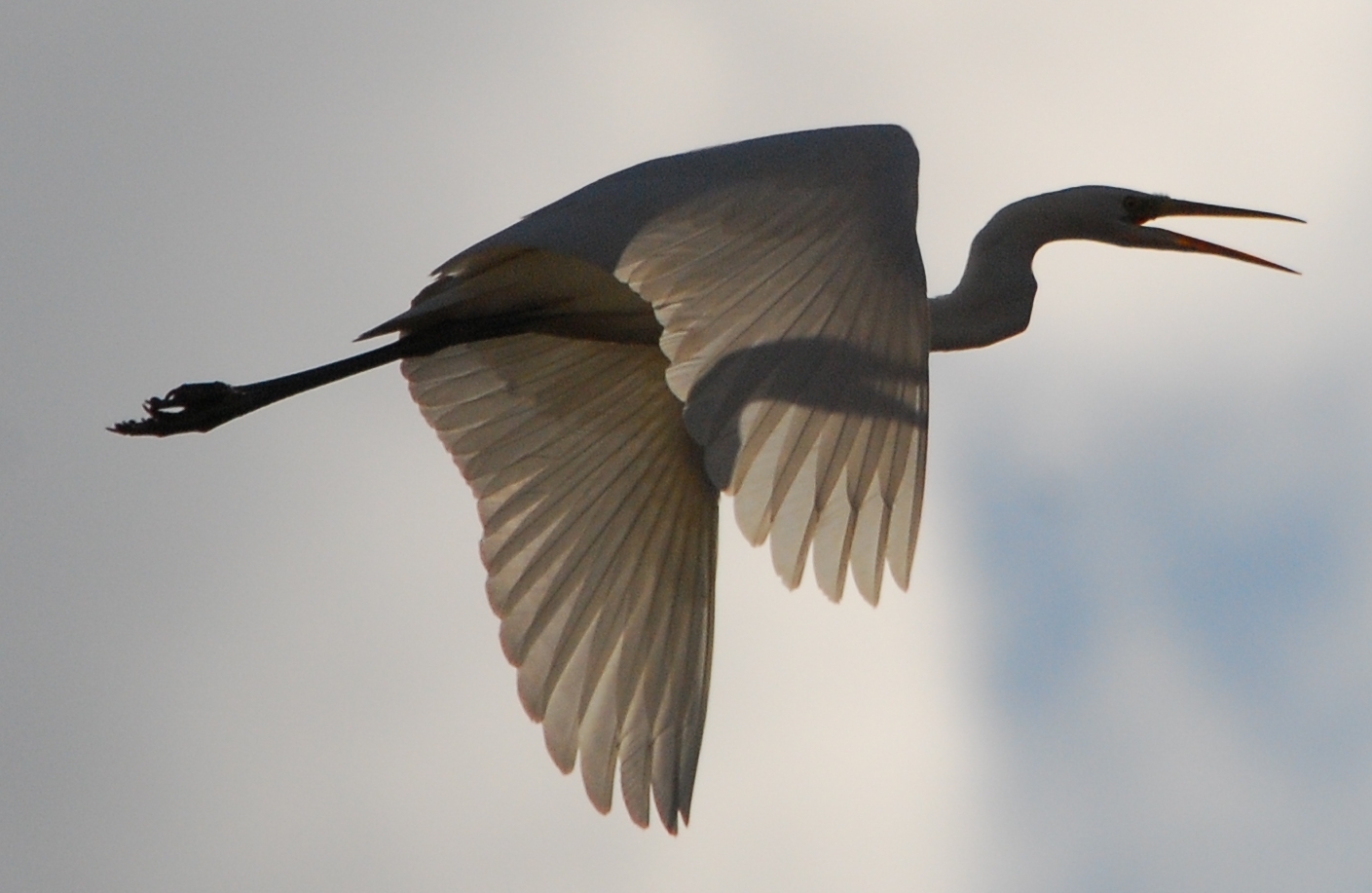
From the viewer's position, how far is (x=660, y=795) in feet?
17.9

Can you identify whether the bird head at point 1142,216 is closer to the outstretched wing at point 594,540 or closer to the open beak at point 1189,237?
the open beak at point 1189,237

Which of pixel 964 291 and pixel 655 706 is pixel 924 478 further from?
pixel 964 291

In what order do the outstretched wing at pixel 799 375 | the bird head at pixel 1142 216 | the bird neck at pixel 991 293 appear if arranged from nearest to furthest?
the outstretched wing at pixel 799 375 < the bird neck at pixel 991 293 < the bird head at pixel 1142 216

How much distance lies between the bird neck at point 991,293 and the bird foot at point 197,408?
2.37m

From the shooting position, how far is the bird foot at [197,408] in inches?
256

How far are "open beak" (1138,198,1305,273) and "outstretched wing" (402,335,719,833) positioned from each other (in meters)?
2.14

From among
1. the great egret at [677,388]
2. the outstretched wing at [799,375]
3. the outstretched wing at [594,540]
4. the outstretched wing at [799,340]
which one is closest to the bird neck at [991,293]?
the great egret at [677,388]

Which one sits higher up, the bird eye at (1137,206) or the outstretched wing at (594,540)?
the bird eye at (1137,206)

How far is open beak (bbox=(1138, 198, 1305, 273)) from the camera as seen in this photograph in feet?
23.7

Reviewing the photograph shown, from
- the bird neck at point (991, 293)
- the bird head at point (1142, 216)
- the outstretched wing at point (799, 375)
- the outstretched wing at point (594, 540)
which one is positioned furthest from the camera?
the bird head at point (1142, 216)

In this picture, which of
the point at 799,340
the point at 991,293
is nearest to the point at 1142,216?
the point at 991,293

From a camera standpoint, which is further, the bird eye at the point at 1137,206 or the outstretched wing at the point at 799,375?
the bird eye at the point at 1137,206

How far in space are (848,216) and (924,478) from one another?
748 millimetres

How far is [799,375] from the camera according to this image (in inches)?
170
